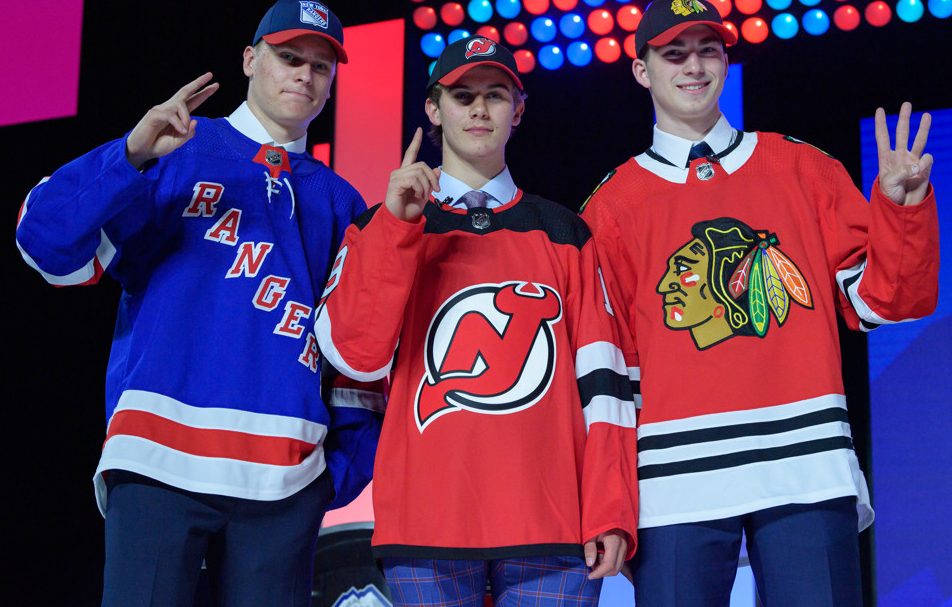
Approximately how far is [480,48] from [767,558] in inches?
46.6

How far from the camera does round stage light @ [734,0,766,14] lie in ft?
11.5

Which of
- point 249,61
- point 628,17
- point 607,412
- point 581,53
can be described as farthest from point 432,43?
point 607,412

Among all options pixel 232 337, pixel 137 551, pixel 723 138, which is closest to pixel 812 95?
pixel 723 138

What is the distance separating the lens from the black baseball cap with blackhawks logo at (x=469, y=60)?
215 centimetres

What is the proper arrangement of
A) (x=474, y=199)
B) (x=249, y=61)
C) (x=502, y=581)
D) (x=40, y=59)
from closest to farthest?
(x=502, y=581), (x=474, y=199), (x=249, y=61), (x=40, y=59)

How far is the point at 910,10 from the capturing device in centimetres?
337

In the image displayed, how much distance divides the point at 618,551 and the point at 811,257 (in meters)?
0.71

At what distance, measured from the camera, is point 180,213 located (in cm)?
209

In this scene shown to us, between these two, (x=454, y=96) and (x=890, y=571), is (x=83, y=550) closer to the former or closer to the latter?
(x=454, y=96)

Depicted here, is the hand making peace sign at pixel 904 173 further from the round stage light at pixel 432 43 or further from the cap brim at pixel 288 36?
the round stage light at pixel 432 43

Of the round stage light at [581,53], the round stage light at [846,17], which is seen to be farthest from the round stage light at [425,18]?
the round stage light at [846,17]

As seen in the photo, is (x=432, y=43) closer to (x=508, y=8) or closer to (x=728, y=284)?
(x=508, y=8)

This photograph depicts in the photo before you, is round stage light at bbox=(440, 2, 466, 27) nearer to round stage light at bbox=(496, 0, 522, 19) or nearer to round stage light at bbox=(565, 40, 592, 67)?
round stage light at bbox=(496, 0, 522, 19)

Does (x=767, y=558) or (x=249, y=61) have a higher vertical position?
(x=249, y=61)
